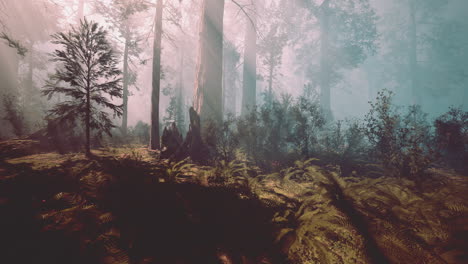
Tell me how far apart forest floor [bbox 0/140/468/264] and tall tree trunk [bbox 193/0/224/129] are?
5.57 meters

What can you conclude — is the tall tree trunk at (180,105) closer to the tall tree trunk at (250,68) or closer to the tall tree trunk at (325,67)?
the tall tree trunk at (250,68)

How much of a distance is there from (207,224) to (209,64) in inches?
279

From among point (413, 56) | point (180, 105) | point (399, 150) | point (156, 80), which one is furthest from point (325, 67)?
point (156, 80)

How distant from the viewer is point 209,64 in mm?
7633

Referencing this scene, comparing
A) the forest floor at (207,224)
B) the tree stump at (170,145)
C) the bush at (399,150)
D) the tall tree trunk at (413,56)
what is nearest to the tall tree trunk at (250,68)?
the tree stump at (170,145)

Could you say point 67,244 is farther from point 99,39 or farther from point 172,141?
point 99,39

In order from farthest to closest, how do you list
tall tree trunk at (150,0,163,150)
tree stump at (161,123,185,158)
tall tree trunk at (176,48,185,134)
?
1. tall tree trunk at (176,48,185,134)
2. tall tree trunk at (150,0,163,150)
3. tree stump at (161,123,185,158)

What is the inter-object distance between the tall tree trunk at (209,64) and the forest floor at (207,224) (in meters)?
5.57

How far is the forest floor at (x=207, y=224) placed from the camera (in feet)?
4.15

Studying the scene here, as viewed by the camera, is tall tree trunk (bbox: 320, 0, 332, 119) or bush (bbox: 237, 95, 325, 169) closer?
bush (bbox: 237, 95, 325, 169)

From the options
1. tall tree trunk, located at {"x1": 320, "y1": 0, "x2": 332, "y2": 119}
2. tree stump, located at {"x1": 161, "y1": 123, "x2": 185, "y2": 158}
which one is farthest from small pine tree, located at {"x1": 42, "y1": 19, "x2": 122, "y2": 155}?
tall tree trunk, located at {"x1": 320, "y1": 0, "x2": 332, "y2": 119}

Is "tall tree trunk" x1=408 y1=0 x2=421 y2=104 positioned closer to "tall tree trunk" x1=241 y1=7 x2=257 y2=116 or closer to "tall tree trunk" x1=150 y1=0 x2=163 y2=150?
"tall tree trunk" x1=241 y1=7 x2=257 y2=116

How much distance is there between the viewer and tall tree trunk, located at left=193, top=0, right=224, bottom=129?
297 inches

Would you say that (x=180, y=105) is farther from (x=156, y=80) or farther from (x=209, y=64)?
(x=209, y=64)
